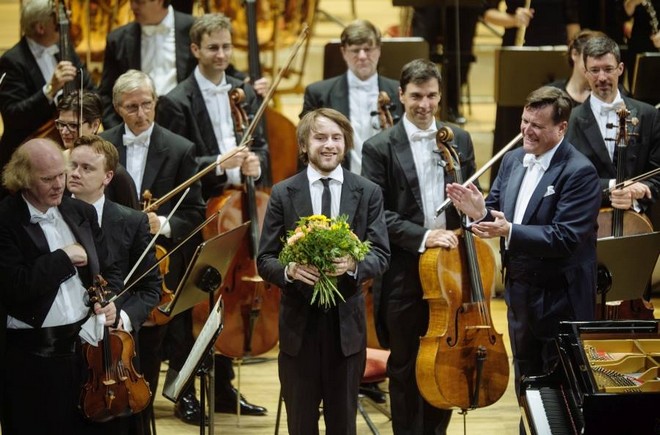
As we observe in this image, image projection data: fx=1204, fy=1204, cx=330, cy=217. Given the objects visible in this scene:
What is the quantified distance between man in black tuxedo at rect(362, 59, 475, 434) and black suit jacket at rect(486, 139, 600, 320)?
0.40 metres

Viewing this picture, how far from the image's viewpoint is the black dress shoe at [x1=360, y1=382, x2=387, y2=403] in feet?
19.3

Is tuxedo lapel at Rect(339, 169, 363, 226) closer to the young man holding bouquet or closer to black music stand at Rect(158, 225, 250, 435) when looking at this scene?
the young man holding bouquet

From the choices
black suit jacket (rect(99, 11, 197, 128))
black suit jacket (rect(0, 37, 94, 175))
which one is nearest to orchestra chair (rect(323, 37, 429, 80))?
black suit jacket (rect(99, 11, 197, 128))

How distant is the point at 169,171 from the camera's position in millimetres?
5266

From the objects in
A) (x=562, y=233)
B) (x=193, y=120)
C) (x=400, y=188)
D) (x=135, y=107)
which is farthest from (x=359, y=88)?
(x=562, y=233)

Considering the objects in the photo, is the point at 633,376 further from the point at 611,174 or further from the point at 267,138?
the point at 267,138

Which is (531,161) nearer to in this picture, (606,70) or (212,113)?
(606,70)

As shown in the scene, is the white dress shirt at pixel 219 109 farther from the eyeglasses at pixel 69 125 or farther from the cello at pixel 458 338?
the cello at pixel 458 338

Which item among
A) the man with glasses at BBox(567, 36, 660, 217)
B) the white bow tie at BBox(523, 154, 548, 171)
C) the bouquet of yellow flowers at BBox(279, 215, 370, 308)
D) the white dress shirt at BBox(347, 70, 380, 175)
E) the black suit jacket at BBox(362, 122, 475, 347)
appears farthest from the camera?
the white dress shirt at BBox(347, 70, 380, 175)

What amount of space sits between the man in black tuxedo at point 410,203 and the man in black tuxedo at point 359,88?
0.82 meters

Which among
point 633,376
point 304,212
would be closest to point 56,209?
point 304,212

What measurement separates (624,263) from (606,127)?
69 cm

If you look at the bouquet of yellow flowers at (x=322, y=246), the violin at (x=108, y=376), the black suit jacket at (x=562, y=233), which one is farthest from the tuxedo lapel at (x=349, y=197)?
the violin at (x=108, y=376)

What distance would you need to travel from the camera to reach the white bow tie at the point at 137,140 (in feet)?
17.2
